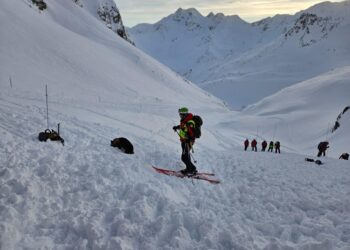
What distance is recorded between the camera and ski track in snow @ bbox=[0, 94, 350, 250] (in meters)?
6.95

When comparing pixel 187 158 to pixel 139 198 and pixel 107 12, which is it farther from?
pixel 107 12

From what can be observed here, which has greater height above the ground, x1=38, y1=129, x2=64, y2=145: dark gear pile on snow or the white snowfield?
x1=38, y1=129, x2=64, y2=145: dark gear pile on snow

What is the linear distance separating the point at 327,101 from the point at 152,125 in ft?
159

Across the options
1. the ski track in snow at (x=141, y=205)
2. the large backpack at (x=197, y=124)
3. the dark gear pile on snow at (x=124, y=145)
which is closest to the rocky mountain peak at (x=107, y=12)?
the dark gear pile on snow at (x=124, y=145)

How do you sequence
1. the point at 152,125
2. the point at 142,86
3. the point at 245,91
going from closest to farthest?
the point at 152,125
the point at 142,86
the point at 245,91

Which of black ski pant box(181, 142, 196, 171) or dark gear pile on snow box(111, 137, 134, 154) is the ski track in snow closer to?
dark gear pile on snow box(111, 137, 134, 154)

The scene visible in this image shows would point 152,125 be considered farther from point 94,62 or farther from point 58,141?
point 94,62

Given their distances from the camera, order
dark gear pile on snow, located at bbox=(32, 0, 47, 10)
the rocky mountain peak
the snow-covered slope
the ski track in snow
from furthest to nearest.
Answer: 1. the rocky mountain peak
2. dark gear pile on snow, located at bbox=(32, 0, 47, 10)
3. the snow-covered slope
4. the ski track in snow

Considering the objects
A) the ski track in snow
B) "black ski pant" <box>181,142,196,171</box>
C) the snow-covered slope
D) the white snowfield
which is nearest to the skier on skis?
"black ski pant" <box>181,142,196,171</box>

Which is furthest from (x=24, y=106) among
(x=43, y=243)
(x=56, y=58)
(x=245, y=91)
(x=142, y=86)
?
(x=245, y=91)

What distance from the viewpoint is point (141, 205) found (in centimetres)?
810

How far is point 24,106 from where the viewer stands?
1872 centimetres

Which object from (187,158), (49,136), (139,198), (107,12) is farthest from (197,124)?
(107,12)

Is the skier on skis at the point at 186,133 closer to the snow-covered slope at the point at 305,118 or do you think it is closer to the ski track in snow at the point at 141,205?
the ski track in snow at the point at 141,205
